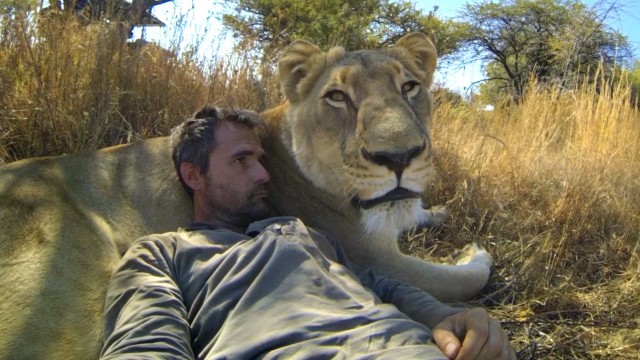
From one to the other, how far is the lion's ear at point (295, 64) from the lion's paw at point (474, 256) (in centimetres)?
148

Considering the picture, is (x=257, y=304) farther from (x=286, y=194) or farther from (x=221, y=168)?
(x=286, y=194)

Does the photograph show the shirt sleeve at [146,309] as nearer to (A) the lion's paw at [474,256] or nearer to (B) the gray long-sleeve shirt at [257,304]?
(B) the gray long-sleeve shirt at [257,304]

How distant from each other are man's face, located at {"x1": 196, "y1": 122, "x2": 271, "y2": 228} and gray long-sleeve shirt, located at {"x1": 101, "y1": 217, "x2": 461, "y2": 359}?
0.32m

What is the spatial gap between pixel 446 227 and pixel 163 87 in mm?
2728

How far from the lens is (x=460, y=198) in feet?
18.0

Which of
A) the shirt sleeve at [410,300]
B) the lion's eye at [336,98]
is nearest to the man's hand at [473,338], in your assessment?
the shirt sleeve at [410,300]

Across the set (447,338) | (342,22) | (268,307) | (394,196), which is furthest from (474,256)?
(342,22)

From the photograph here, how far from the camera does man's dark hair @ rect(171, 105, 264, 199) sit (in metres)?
3.66

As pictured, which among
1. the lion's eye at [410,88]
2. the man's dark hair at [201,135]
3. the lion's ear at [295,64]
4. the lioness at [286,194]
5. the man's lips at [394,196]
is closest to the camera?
the lioness at [286,194]

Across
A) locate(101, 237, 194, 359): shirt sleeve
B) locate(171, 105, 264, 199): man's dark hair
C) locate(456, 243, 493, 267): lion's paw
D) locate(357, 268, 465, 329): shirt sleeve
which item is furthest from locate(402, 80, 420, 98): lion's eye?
locate(101, 237, 194, 359): shirt sleeve

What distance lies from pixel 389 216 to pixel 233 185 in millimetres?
843

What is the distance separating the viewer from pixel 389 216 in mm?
3758

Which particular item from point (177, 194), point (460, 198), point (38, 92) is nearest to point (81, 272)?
point (177, 194)

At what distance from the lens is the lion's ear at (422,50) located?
178 inches
